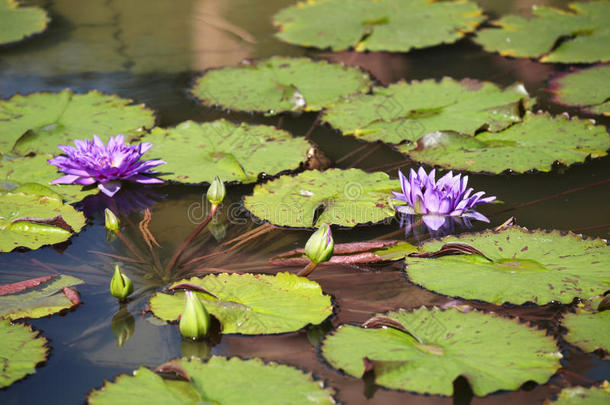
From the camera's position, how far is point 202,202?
3160mm

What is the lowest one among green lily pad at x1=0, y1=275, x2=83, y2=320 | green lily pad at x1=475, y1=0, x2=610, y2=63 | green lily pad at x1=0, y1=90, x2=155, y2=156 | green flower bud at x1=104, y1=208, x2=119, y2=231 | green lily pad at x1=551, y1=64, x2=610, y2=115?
green lily pad at x1=0, y1=275, x2=83, y2=320

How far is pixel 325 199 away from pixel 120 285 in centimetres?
99

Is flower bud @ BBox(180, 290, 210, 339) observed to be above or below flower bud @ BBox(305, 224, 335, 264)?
below

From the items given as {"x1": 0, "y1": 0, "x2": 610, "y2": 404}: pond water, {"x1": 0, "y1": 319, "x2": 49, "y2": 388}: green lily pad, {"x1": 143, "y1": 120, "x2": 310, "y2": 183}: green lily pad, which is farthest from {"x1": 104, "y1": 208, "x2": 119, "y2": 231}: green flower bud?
{"x1": 0, "y1": 319, "x2": 49, "y2": 388}: green lily pad

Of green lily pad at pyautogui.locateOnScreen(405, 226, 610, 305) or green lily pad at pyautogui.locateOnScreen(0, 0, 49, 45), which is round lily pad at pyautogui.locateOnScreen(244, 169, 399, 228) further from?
green lily pad at pyautogui.locateOnScreen(0, 0, 49, 45)

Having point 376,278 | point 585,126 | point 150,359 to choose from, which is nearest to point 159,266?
point 150,359

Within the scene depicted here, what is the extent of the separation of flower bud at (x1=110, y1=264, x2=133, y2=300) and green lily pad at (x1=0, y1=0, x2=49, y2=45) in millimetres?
3628

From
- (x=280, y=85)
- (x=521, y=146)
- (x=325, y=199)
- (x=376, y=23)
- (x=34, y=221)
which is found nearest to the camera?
(x=34, y=221)

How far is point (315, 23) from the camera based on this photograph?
5.31 metres

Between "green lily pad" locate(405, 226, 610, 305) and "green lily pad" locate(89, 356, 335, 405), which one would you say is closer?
"green lily pad" locate(89, 356, 335, 405)

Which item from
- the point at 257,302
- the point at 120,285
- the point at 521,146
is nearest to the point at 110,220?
the point at 120,285

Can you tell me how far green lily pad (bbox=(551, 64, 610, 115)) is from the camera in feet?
12.6

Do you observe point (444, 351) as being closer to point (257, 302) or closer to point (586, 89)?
point (257, 302)

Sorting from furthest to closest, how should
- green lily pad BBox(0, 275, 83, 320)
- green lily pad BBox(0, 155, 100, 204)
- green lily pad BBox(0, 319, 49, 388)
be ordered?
1. green lily pad BBox(0, 155, 100, 204)
2. green lily pad BBox(0, 275, 83, 320)
3. green lily pad BBox(0, 319, 49, 388)
